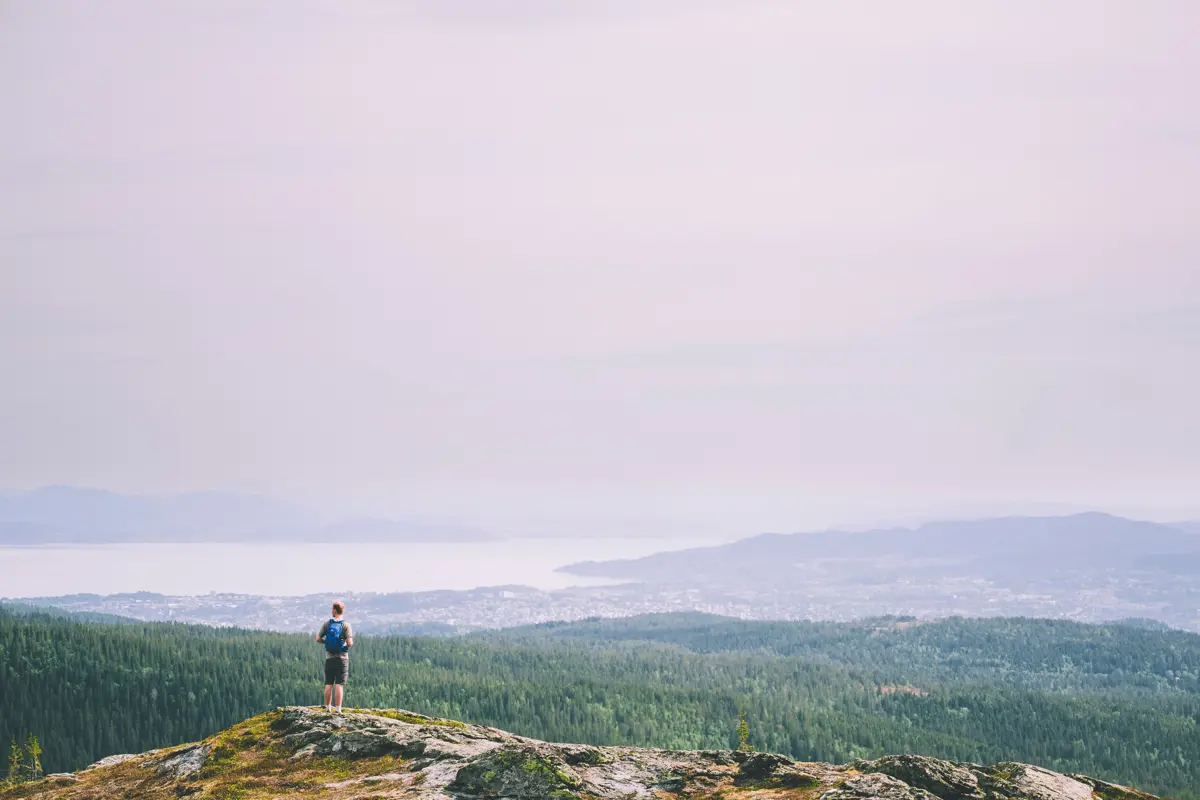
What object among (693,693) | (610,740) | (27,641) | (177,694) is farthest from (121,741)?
(693,693)

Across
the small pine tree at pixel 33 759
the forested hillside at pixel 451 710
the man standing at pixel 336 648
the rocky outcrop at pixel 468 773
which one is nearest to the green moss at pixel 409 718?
the rocky outcrop at pixel 468 773

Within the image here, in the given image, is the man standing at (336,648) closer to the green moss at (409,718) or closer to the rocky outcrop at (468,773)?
the green moss at (409,718)

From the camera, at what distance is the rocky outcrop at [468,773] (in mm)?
27812

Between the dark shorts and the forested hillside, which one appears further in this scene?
the forested hillside

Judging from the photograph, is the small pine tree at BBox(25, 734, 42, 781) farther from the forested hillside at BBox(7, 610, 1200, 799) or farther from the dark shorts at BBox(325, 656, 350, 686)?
the dark shorts at BBox(325, 656, 350, 686)

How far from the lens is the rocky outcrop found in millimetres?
27812

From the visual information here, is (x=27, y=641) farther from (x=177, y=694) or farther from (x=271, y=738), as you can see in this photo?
(x=271, y=738)

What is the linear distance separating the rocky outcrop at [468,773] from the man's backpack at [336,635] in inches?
98.2

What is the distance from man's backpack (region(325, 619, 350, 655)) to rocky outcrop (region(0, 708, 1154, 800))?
249 cm

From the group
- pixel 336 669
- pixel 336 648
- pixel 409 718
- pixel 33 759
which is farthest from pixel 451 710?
pixel 336 648

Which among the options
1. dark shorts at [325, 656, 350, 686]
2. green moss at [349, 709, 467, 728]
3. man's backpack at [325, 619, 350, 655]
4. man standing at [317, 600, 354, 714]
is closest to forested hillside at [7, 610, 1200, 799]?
green moss at [349, 709, 467, 728]

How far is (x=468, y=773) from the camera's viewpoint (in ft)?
97.1

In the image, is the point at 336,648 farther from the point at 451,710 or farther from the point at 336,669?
the point at 451,710

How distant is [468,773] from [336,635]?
12159 millimetres
